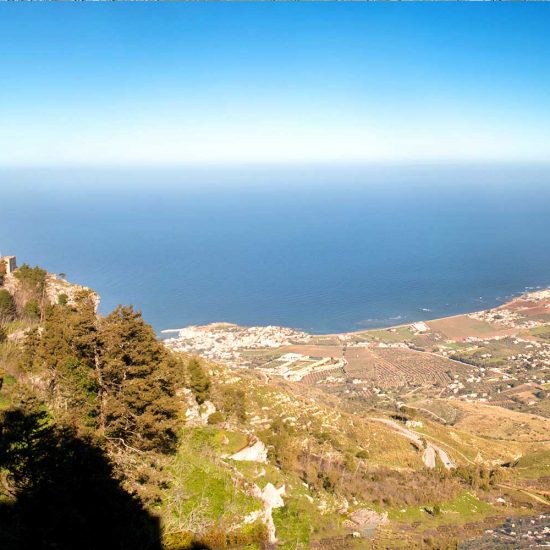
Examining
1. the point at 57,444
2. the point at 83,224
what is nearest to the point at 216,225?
the point at 83,224

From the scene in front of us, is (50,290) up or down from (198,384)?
up

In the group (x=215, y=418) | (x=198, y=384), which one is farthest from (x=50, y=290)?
(x=215, y=418)

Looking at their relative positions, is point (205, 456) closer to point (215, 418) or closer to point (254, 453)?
point (254, 453)

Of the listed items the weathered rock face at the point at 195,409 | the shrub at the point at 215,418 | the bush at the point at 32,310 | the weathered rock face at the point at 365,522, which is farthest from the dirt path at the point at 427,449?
the bush at the point at 32,310

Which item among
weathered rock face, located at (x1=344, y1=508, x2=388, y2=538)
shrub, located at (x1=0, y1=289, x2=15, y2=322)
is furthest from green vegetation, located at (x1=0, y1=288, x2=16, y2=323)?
weathered rock face, located at (x1=344, y1=508, x2=388, y2=538)

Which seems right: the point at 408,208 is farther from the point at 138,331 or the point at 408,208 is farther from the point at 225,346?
the point at 138,331
